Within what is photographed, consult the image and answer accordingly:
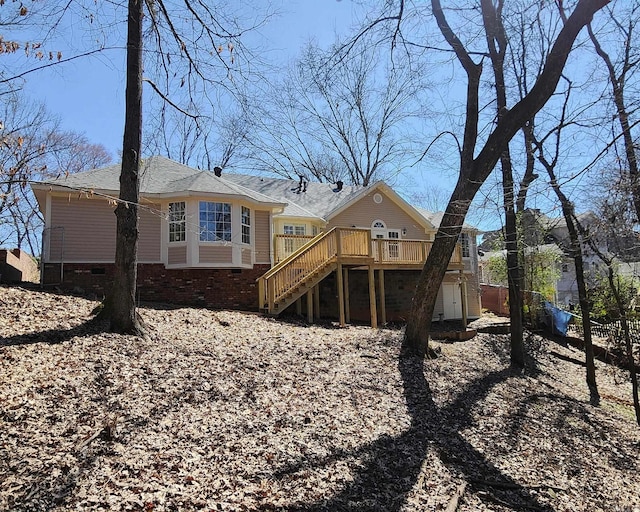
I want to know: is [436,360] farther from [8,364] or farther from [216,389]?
[8,364]

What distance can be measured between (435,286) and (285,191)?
1166 cm

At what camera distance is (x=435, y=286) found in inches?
332

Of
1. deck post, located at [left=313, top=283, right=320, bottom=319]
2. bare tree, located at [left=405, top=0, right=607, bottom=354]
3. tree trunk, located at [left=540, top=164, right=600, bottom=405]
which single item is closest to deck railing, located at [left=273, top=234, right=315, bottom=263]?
deck post, located at [left=313, top=283, right=320, bottom=319]

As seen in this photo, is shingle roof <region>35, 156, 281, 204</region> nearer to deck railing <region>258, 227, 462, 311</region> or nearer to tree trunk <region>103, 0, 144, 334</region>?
deck railing <region>258, 227, 462, 311</region>

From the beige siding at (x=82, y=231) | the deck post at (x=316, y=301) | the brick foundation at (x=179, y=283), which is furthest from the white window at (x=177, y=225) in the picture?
the deck post at (x=316, y=301)

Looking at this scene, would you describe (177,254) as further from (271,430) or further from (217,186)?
(271,430)

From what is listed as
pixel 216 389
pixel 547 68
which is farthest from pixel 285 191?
pixel 216 389

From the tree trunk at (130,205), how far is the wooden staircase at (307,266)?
5.44 m

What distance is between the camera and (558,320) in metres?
15.8

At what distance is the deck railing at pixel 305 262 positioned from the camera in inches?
491

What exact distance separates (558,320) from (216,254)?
12.0 meters

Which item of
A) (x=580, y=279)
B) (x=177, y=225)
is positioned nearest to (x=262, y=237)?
(x=177, y=225)

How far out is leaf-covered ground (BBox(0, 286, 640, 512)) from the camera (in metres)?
3.60

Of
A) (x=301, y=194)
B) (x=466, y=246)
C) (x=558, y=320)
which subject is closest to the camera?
(x=558, y=320)
